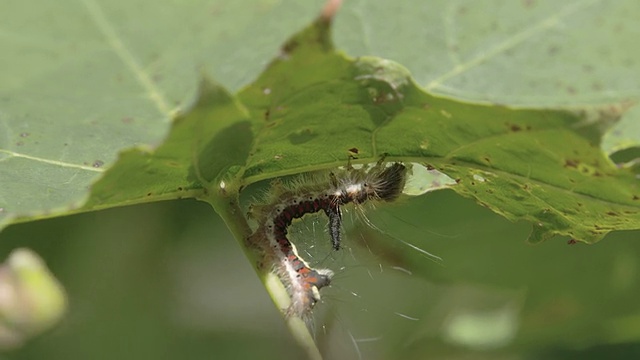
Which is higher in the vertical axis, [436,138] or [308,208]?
[308,208]

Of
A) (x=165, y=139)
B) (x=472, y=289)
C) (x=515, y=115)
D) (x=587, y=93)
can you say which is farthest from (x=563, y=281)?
(x=165, y=139)

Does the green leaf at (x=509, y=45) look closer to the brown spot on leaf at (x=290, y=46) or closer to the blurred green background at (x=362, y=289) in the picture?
the brown spot on leaf at (x=290, y=46)

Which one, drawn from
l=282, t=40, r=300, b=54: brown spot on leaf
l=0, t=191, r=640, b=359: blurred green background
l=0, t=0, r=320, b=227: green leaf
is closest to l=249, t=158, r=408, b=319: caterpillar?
l=0, t=191, r=640, b=359: blurred green background

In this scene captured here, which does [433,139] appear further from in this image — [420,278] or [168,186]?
[420,278]

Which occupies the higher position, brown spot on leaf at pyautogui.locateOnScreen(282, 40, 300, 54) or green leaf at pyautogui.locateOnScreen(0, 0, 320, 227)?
green leaf at pyautogui.locateOnScreen(0, 0, 320, 227)

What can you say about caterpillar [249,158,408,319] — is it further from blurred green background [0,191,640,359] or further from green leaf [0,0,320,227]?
green leaf [0,0,320,227]

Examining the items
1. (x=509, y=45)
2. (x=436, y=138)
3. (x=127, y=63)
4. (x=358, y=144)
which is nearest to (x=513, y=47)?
(x=509, y=45)

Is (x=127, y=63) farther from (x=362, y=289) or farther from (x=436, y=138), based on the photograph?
(x=362, y=289)
